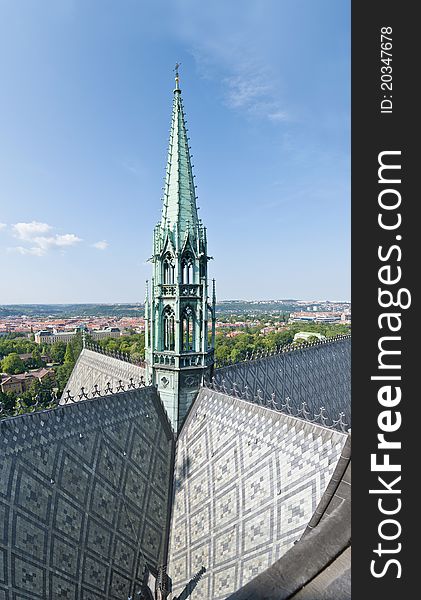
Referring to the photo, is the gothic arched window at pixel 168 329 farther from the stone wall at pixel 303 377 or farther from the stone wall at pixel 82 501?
the stone wall at pixel 303 377

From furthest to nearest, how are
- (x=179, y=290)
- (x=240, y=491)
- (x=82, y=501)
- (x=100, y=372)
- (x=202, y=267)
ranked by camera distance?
(x=100, y=372) → (x=202, y=267) → (x=179, y=290) → (x=240, y=491) → (x=82, y=501)

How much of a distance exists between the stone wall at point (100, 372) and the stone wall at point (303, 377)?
294 inches

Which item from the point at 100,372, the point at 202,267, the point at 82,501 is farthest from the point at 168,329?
the point at 100,372

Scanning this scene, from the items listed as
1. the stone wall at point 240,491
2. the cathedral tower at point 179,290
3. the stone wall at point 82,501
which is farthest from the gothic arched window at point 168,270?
the stone wall at point 240,491

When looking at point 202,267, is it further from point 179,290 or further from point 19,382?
point 19,382

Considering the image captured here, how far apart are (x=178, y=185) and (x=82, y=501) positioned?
1612 centimetres

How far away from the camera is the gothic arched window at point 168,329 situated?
21.0 meters

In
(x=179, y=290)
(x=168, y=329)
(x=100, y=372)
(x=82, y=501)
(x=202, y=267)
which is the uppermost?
(x=202, y=267)

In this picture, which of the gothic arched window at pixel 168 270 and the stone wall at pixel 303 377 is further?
the stone wall at pixel 303 377

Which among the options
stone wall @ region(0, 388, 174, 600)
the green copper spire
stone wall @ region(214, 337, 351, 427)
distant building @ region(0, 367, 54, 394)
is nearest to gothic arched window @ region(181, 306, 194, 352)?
stone wall @ region(214, 337, 351, 427)

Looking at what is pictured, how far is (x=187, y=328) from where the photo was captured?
2130 centimetres

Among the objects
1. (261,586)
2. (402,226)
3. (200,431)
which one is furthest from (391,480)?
(200,431)

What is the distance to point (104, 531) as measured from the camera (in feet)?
50.8

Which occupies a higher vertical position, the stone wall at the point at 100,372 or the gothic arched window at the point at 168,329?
the gothic arched window at the point at 168,329
